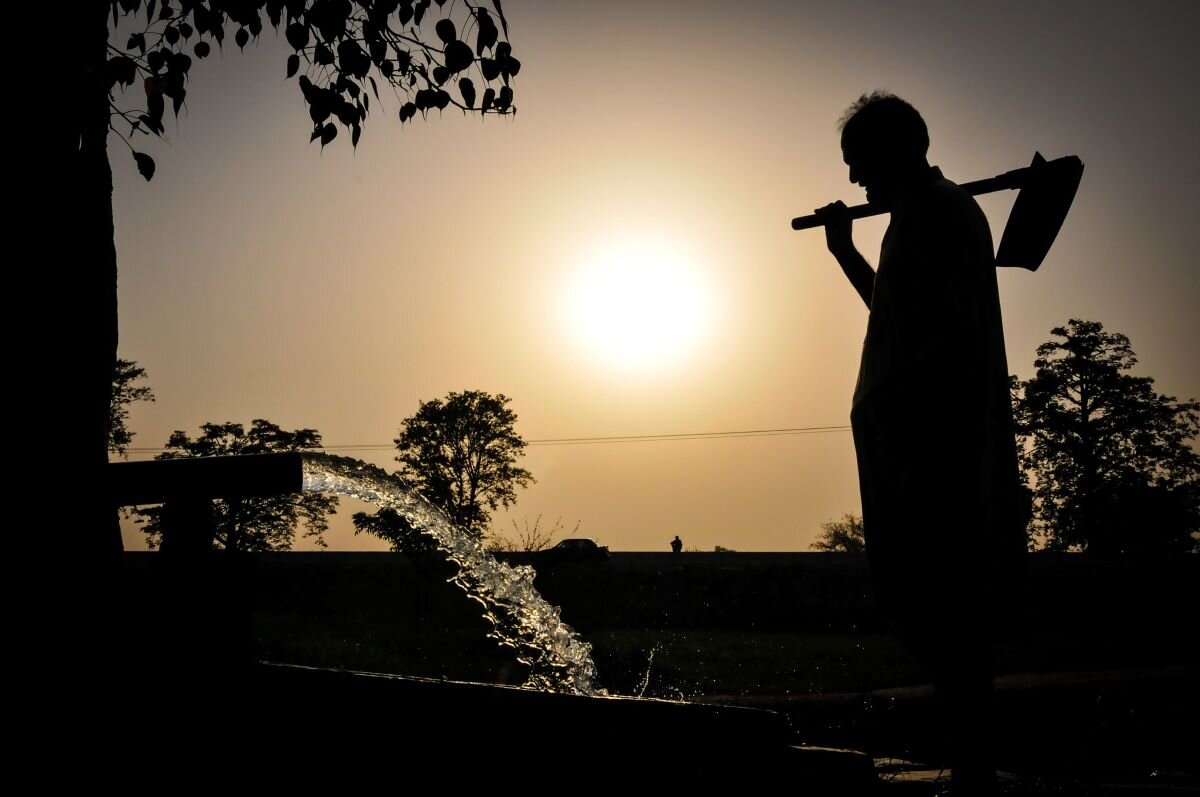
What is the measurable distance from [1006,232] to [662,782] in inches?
99.9

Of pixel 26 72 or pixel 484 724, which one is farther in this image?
pixel 26 72

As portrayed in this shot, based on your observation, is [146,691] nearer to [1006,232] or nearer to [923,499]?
[923,499]

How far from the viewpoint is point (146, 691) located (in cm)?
250

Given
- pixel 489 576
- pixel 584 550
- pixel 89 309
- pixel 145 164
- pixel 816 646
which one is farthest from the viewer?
pixel 584 550

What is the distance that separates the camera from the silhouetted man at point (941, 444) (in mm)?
2742

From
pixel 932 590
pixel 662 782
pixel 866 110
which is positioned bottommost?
pixel 662 782

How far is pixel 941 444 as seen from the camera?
2816 mm

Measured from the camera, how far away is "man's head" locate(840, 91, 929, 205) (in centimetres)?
323

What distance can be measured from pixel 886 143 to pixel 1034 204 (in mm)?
770

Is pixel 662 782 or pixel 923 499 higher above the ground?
pixel 923 499

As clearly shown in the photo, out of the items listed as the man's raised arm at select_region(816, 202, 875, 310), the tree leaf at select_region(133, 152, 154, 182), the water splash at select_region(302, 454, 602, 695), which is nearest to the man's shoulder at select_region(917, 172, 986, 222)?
the man's raised arm at select_region(816, 202, 875, 310)

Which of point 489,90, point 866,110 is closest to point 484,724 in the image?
point 866,110

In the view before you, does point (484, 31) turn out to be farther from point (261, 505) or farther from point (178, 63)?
point (261, 505)

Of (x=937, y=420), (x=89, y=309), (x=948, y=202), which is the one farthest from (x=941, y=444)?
(x=89, y=309)
